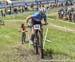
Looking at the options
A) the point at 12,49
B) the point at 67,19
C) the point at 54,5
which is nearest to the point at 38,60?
the point at 12,49

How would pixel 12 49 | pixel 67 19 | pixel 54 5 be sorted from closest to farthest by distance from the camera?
pixel 12 49
pixel 67 19
pixel 54 5

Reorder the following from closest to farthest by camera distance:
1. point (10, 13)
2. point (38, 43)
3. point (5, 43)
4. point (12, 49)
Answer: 1. point (38, 43)
2. point (12, 49)
3. point (5, 43)
4. point (10, 13)

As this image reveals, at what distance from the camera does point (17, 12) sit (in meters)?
44.5

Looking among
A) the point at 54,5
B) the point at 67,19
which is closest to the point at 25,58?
the point at 67,19

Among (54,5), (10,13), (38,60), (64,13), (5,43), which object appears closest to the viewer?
(38,60)

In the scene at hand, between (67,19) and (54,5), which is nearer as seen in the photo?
(67,19)

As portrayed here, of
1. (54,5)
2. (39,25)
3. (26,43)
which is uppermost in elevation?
(39,25)

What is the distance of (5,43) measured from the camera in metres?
15.1

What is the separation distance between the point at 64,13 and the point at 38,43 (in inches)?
977

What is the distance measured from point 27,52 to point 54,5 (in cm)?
3913

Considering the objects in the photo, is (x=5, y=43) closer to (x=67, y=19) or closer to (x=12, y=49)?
(x=12, y=49)

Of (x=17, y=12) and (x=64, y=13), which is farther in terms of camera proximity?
(x=17, y=12)

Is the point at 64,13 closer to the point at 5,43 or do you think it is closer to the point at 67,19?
the point at 67,19

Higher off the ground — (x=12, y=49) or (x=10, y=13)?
(x=12, y=49)
